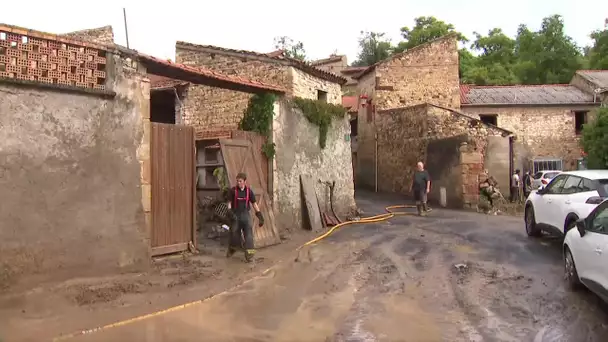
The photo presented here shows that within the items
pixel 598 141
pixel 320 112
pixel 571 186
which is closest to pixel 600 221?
pixel 571 186

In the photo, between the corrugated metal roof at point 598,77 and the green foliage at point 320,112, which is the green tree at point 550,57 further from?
the green foliage at point 320,112

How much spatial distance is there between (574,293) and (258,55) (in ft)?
32.4

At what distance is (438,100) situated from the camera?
25266 mm

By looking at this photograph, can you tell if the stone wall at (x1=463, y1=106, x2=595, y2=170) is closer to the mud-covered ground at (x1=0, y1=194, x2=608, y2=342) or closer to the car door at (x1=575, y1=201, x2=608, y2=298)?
the mud-covered ground at (x1=0, y1=194, x2=608, y2=342)

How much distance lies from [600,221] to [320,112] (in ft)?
27.1

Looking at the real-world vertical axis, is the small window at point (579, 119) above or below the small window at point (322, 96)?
above

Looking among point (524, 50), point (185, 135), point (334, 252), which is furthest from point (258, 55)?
point (524, 50)

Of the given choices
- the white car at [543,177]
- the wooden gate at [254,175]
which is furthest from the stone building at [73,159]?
the white car at [543,177]

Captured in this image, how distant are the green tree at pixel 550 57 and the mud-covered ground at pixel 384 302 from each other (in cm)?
3351

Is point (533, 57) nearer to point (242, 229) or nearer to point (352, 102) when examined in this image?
point (352, 102)

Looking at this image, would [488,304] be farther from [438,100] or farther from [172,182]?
[438,100]

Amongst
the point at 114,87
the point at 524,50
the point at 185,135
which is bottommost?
the point at 185,135

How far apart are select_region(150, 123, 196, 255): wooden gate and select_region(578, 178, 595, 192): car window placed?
23.3 ft

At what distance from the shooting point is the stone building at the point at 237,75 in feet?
43.5
